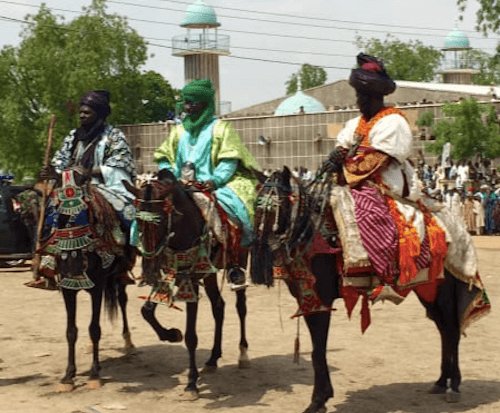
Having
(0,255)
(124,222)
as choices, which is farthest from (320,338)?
(0,255)

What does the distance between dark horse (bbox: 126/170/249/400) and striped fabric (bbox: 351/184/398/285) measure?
1.40 meters

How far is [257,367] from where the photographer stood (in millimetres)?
9328

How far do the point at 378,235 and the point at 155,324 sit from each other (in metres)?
2.34

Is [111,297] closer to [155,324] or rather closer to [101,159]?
[155,324]

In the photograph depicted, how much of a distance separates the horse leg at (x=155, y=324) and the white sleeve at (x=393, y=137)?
2390 millimetres

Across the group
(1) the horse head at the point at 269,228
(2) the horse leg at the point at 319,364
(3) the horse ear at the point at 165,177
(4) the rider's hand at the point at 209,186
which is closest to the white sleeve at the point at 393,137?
(1) the horse head at the point at 269,228

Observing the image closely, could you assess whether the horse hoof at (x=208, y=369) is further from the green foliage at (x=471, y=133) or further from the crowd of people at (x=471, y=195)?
the green foliage at (x=471, y=133)

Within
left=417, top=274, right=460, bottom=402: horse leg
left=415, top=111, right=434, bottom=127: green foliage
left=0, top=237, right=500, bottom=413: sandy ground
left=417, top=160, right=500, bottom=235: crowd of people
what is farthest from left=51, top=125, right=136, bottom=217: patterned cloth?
left=415, top=111, right=434, bottom=127: green foliage

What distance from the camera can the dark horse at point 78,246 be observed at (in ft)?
27.8

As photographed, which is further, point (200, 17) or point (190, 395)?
point (200, 17)

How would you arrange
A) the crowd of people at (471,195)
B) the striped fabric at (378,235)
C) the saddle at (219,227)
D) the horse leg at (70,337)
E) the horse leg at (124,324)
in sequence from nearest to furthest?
the striped fabric at (378,235) < the saddle at (219,227) < the horse leg at (70,337) < the horse leg at (124,324) < the crowd of people at (471,195)

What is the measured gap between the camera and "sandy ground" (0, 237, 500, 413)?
7.99m

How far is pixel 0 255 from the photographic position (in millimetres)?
17781

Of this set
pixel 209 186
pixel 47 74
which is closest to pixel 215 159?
pixel 209 186
